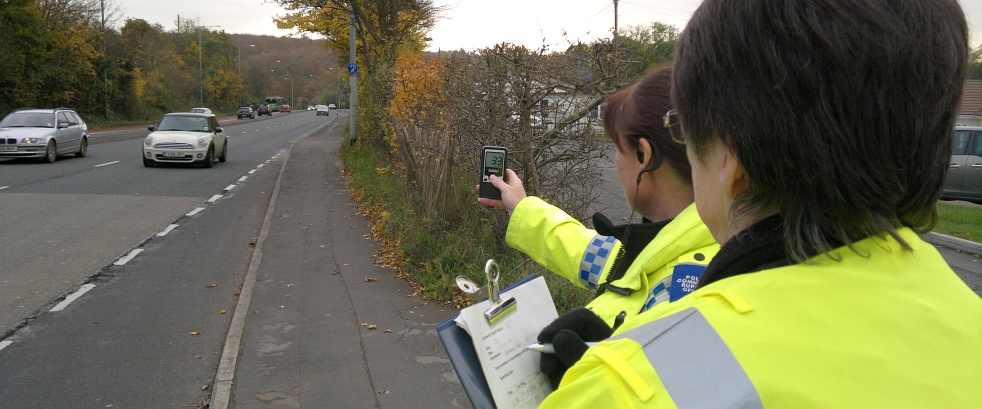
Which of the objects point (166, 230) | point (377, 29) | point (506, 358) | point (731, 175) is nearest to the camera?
point (731, 175)

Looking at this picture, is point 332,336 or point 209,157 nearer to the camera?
point 332,336

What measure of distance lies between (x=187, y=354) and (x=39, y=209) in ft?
27.7

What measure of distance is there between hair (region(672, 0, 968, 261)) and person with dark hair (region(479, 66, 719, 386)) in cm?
49

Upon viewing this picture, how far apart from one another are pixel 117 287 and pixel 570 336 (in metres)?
7.25

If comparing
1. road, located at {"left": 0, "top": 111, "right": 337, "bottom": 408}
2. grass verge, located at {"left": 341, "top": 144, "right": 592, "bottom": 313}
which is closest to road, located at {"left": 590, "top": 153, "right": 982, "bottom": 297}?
grass verge, located at {"left": 341, "top": 144, "right": 592, "bottom": 313}

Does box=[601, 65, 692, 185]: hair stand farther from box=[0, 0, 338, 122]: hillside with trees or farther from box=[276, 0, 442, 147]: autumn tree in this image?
box=[0, 0, 338, 122]: hillside with trees

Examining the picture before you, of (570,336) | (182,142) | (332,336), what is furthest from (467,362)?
(182,142)

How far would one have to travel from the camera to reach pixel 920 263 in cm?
95

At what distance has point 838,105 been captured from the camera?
36.2 inches

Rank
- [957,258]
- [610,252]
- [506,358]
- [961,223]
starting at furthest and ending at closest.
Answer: [961,223], [957,258], [610,252], [506,358]

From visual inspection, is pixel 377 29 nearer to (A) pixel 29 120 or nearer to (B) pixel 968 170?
(A) pixel 29 120

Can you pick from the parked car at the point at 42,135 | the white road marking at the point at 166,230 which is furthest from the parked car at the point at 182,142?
the white road marking at the point at 166,230

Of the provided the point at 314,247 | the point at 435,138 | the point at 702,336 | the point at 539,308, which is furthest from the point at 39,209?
the point at 702,336

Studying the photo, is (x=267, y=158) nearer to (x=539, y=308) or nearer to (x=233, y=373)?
(x=233, y=373)
